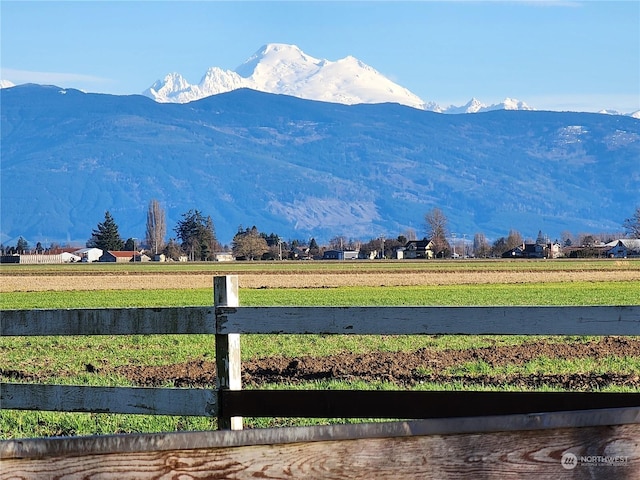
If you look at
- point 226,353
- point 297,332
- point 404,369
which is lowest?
point 404,369

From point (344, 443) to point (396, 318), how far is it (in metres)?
3.51

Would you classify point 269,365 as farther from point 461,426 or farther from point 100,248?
point 100,248

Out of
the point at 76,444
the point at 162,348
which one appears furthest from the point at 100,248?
the point at 76,444

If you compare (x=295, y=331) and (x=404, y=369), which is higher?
(x=295, y=331)

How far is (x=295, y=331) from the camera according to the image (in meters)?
5.95

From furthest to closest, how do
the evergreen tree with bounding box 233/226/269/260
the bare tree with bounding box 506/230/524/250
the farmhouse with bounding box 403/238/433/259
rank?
the bare tree with bounding box 506/230/524/250
the farmhouse with bounding box 403/238/433/259
the evergreen tree with bounding box 233/226/269/260

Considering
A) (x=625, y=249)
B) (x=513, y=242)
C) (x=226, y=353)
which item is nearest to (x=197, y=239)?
(x=513, y=242)

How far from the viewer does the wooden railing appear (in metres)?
5.43

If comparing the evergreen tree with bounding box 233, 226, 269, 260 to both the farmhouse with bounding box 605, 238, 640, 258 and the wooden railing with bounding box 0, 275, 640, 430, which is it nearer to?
the farmhouse with bounding box 605, 238, 640, 258

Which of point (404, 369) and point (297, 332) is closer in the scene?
point (297, 332)

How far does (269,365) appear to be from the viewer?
13.0m

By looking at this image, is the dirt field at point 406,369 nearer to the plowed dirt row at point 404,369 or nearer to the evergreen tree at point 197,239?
the plowed dirt row at point 404,369

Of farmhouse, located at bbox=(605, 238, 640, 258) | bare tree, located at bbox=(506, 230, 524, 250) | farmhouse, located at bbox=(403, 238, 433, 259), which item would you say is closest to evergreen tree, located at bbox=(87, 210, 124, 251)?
farmhouse, located at bbox=(403, 238, 433, 259)

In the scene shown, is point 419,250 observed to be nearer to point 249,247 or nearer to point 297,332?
point 249,247
